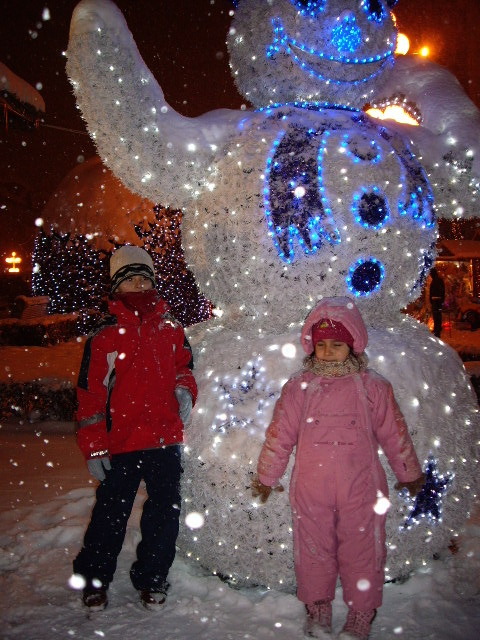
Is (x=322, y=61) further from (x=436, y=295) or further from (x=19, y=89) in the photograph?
(x=436, y=295)

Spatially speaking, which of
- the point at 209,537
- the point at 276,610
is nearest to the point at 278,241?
the point at 209,537

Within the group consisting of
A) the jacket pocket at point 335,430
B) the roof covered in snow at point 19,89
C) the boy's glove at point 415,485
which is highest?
the roof covered in snow at point 19,89

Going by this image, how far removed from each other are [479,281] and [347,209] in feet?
68.2

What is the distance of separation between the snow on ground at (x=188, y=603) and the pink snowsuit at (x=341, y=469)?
0.83 feet

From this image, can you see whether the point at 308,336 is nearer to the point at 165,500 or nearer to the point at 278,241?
the point at 278,241

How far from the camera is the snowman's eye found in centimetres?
293

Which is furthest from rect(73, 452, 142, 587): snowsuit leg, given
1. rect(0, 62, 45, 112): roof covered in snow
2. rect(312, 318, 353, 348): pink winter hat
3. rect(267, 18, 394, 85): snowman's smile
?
rect(0, 62, 45, 112): roof covered in snow

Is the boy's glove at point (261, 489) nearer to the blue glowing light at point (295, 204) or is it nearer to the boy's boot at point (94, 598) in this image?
the boy's boot at point (94, 598)

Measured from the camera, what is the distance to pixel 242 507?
255 cm

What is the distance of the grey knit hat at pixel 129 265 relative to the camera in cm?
290

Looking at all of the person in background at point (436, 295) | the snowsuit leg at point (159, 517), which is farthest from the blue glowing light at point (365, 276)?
the person in background at point (436, 295)

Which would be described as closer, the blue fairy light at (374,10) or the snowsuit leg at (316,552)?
the snowsuit leg at (316,552)

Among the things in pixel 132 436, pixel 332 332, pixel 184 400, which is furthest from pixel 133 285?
pixel 332 332

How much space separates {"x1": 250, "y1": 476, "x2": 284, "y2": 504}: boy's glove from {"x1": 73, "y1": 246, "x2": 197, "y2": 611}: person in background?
1.46 ft
